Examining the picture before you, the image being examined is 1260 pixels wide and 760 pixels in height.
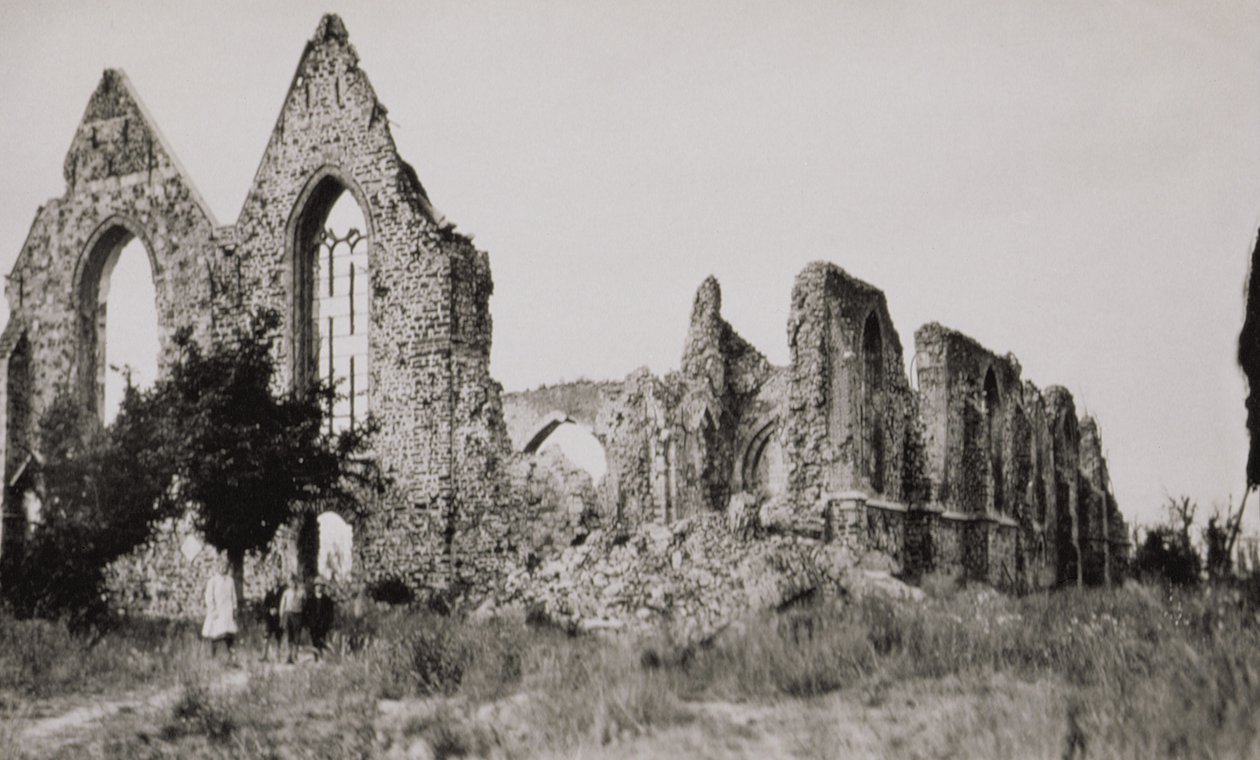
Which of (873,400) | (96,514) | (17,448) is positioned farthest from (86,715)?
(873,400)

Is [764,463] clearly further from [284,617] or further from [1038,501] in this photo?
[284,617]

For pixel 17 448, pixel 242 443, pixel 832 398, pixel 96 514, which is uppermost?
pixel 832 398

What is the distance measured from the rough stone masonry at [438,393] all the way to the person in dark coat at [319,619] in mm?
2004

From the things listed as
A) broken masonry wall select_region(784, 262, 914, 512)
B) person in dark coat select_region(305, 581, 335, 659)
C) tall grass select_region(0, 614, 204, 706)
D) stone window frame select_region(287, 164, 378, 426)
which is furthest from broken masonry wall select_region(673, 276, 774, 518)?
tall grass select_region(0, 614, 204, 706)

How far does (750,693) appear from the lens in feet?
29.6

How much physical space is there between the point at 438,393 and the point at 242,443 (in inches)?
155

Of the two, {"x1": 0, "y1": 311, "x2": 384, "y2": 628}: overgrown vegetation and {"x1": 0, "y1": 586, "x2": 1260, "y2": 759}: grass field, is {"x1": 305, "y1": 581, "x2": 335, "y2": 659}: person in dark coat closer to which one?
{"x1": 0, "y1": 311, "x2": 384, "y2": 628}: overgrown vegetation

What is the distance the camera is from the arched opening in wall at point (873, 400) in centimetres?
2311

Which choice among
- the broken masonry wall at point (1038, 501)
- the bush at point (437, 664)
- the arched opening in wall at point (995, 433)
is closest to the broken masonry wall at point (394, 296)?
the bush at point (437, 664)

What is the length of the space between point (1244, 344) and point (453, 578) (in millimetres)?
11797

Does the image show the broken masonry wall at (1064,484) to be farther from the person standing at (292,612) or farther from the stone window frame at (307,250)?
the person standing at (292,612)

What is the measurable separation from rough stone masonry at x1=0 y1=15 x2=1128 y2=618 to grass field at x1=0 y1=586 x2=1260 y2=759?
4127mm

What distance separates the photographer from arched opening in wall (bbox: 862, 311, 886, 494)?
2311 cm

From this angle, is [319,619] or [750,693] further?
[319,619]
